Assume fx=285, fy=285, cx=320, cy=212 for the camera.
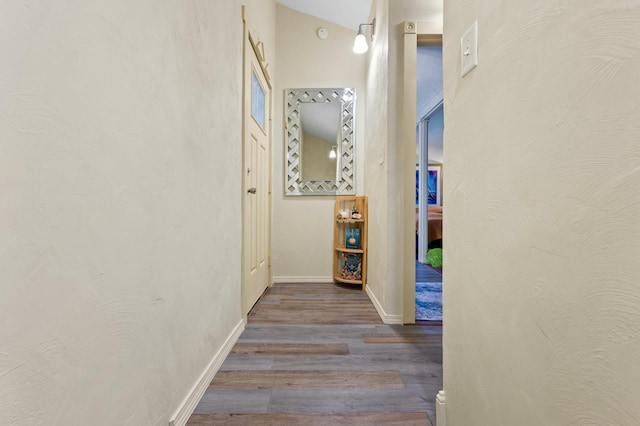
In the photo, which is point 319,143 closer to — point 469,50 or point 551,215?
point 469,50

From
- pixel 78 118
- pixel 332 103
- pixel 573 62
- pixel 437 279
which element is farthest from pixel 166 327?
pixel 437 279

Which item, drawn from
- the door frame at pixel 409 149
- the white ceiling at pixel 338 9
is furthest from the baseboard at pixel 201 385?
the white ceiling at pixel 338 9

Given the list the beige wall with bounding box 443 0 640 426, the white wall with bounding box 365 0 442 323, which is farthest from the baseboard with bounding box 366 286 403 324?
the beige wall with bounding box 443 0 640 426

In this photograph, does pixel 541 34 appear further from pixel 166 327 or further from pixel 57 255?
pixel 166 327

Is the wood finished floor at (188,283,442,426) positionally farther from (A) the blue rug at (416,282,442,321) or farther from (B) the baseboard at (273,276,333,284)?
(B) the baseboard at (273,276,333,284)

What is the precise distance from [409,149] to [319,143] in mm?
1382

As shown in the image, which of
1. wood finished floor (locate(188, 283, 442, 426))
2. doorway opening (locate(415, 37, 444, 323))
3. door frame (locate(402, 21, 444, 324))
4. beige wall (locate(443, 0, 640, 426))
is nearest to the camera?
beige wall (locate(443, 0, 640, 426))

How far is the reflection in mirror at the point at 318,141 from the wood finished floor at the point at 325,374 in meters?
1.59

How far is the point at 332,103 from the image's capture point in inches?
127

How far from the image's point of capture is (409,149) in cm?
206

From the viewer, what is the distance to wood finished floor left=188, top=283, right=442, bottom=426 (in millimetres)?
1145

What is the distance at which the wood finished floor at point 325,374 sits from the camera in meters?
1.14

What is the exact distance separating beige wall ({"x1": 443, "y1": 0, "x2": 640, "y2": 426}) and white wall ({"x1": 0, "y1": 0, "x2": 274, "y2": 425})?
0.95 metres

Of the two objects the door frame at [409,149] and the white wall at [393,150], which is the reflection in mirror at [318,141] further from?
the door frame at [409,149]
